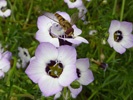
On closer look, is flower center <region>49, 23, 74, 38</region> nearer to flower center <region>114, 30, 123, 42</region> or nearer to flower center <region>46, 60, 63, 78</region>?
flower center <region>46, 60, 63, 78</region>

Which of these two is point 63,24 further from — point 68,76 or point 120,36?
point 120,36

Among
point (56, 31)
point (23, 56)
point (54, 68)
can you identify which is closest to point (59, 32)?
point (56, 31)

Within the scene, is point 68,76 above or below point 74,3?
below

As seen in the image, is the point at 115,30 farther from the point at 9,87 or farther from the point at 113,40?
the point at 9,87

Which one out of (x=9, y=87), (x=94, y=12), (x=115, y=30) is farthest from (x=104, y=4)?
(x=9, y=87)

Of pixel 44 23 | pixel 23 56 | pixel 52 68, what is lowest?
pixel 23 56

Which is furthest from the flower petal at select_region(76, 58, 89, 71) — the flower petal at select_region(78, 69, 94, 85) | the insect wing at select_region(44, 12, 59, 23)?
the insect wing at select_region(44, 12, 59, 23)

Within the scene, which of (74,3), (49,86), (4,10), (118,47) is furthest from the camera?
(4,10)
